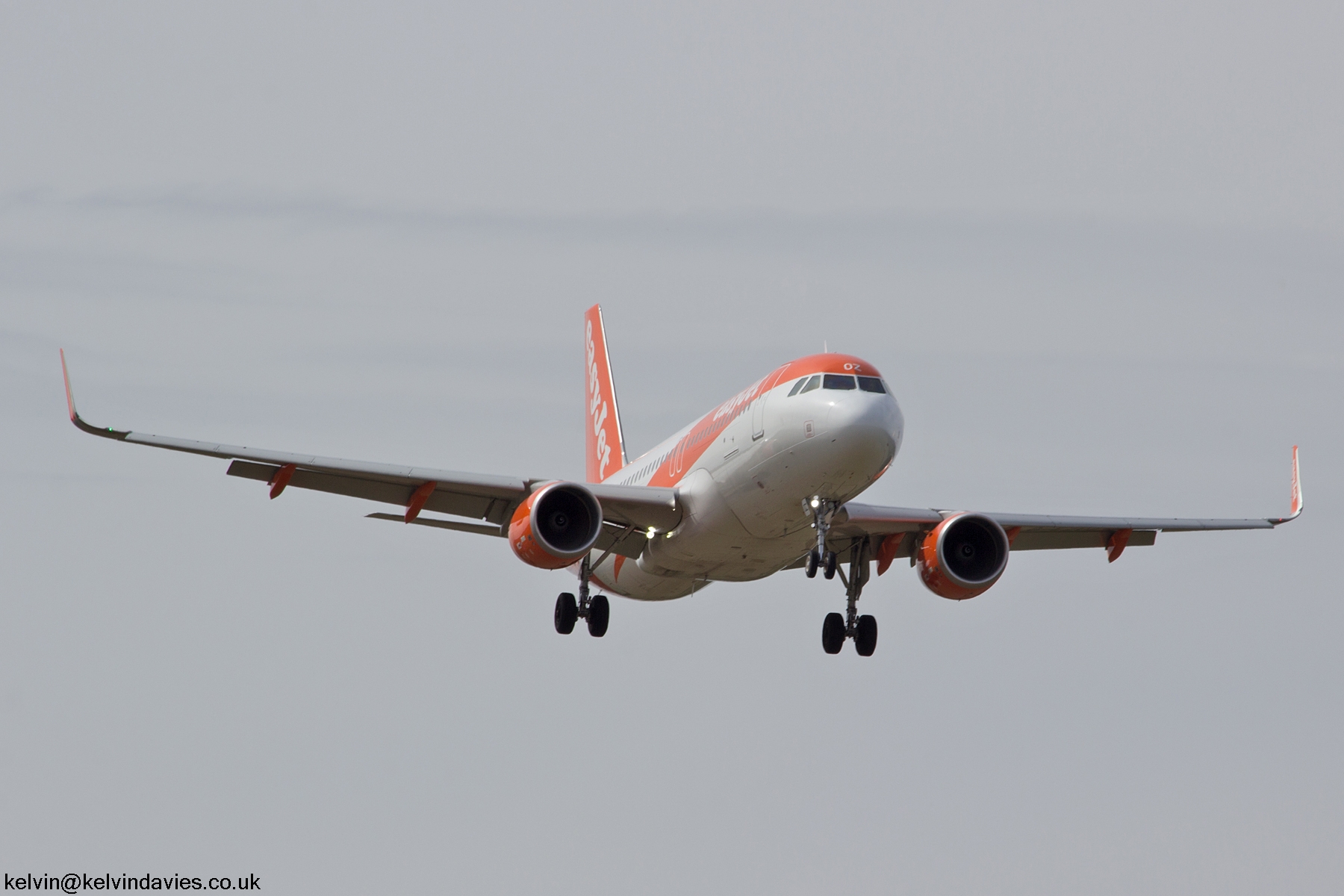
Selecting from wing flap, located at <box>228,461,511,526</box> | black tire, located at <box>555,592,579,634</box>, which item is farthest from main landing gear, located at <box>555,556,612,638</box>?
wing flap, located at <box>228,461,511,526</box>

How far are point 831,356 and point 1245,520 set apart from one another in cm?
1481

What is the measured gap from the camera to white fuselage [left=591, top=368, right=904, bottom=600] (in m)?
30.1

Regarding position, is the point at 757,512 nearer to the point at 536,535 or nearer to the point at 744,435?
the point at 744,435

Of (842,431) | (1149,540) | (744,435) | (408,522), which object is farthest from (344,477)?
(1149,540)

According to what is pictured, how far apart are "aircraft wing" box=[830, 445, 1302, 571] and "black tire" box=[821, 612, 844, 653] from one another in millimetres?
1610

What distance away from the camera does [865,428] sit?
97.8 ft

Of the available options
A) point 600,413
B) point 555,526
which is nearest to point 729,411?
point 555,526

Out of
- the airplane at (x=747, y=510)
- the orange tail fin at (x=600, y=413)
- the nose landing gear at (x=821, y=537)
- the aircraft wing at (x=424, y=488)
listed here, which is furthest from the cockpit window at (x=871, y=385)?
the orange tail fin at (x=600, y=413)

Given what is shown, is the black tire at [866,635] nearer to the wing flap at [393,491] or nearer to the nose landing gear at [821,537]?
the nose landing gear at [821,537]

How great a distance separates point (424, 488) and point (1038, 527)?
544 inches

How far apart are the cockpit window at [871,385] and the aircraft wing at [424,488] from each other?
5.46 metres

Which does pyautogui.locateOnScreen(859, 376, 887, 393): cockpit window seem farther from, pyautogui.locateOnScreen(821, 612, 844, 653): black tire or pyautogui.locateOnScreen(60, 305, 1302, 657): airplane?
pyautogui.locateOnScreen(821, 612, 844, 653): black tire

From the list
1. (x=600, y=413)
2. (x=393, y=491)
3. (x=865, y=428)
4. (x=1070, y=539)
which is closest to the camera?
(x=865, y=428)

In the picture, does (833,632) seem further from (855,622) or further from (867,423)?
(867,423)
